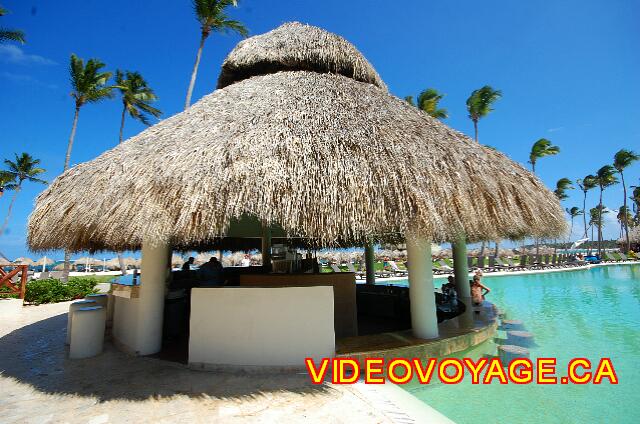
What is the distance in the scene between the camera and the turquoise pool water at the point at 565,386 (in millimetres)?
3703

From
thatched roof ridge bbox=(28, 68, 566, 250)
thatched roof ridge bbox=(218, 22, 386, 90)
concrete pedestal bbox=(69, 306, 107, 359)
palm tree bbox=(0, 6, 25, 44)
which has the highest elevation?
palm tree bbox=(0, 6, 25, 44)

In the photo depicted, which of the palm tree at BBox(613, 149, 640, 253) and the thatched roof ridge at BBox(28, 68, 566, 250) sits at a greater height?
the palm tree at BBox(613, 149, 640, 253)

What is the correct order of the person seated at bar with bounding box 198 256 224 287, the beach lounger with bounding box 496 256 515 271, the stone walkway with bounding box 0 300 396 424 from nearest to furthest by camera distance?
1. the stone walkway with bounding box 0 300 396 424
2. the person seated at bar with bounding box 198 256 224 287
3. the beach lounger with bounding box 496 256 515 271

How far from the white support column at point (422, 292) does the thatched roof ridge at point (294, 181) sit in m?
0.86

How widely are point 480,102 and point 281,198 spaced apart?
28.8 meters

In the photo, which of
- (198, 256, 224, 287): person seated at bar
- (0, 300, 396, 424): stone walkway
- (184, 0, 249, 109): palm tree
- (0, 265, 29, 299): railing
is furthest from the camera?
(184, 0, 249, 109): palm tree

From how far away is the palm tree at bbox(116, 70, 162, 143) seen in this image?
2191 centimetres

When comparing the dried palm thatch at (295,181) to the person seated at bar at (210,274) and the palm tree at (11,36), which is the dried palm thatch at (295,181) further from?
the palm tree at (11,36)

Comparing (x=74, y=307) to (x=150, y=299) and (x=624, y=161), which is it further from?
(x=624, y=161)

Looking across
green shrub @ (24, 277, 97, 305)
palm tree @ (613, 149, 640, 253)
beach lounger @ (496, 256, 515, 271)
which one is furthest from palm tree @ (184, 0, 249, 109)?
palm tree @ (613, 149, 640, 253)

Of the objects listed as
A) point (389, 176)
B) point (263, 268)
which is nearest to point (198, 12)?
point (263, 268)

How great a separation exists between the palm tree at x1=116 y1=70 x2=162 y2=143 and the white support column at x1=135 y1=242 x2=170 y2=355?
2099 centimetres

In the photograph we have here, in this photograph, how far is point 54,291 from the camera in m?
11.2

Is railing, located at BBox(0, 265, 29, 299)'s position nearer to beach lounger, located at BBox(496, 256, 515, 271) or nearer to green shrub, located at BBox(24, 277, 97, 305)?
green shrub, located at BBox(24, 277, 97, 305)
